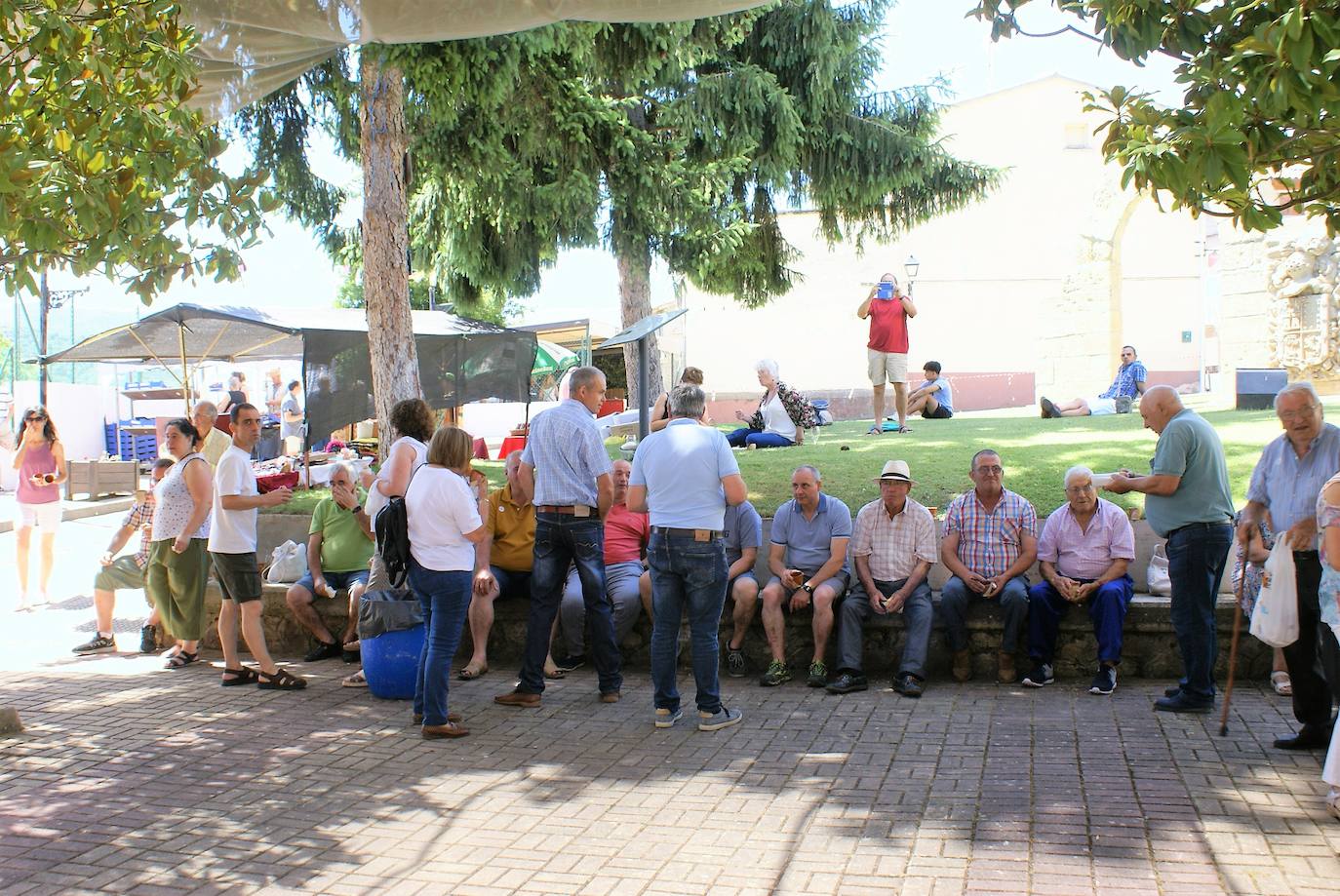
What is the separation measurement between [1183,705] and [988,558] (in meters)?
1.50

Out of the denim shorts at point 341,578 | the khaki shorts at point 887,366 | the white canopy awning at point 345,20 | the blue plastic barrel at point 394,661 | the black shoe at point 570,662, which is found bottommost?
the black shoe at point 570,662

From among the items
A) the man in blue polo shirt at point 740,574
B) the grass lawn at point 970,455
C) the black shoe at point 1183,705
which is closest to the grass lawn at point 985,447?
the grass lawn at point 970,455

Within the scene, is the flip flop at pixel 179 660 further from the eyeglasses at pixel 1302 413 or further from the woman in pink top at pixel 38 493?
the eyeglasses at pixel 1302 413

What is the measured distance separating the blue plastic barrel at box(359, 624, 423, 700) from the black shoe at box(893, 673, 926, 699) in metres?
2.92

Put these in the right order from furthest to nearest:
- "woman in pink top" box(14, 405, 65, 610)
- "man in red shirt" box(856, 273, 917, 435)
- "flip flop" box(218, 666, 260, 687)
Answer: "man in red shirt" box(856, 273, 917, 435) → "woman in pink top" box(14, 405, 65, 610) → "flip flop" box(218, 666, 260, 687)

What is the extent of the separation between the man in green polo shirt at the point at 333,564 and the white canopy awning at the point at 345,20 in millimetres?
2880

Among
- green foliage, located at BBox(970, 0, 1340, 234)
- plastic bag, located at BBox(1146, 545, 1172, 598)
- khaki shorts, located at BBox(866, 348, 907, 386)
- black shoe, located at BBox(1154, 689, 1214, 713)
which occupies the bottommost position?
black shoe, located at BBox(1154, 689, 1214, 713)

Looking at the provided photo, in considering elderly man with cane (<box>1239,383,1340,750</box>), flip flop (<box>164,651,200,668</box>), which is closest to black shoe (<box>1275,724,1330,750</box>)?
elderly man with cane (<box>1239,383,1340,750</box>)

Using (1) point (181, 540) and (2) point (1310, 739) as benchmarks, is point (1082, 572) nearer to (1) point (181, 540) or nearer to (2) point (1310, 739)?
(2) point (1310, 739)

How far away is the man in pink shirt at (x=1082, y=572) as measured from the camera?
695 centimetres

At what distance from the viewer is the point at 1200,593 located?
6281 mm

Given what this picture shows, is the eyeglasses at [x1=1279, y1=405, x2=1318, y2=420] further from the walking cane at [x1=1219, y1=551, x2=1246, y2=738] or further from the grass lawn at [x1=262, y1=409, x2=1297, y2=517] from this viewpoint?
the grass lawn at [x1=262, y1=409, x2=1297, y2=517]

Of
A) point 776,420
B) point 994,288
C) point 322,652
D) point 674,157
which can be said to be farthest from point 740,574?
point 994,288

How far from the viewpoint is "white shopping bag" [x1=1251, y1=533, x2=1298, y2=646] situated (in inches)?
210
